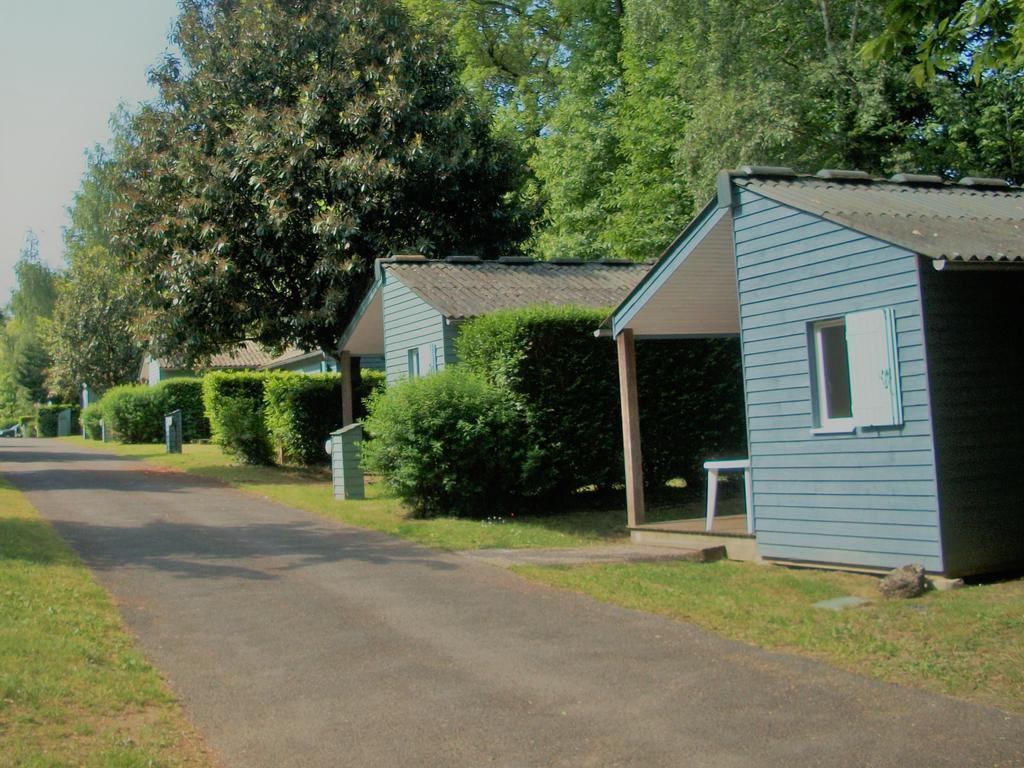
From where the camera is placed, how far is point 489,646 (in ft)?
27.5

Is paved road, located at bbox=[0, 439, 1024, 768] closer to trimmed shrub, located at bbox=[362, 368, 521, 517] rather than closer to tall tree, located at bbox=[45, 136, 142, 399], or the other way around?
trimmed shrub, located at bbox=[362, 368, 521, 517]

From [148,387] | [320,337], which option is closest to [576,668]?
[320,337]

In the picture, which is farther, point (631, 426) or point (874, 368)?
point (631, 426)

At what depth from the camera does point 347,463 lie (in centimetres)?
1848

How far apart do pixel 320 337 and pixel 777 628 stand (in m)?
18.1

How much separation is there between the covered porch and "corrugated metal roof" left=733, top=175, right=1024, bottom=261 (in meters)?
0.97

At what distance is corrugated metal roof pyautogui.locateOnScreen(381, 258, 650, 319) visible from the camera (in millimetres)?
17719

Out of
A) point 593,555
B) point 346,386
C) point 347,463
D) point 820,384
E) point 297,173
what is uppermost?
point 297,173

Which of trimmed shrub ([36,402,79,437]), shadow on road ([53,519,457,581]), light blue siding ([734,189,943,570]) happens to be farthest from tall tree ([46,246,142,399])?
light blue siding ([734,189,943,570])

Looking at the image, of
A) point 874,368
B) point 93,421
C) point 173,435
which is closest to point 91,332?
point 93,421

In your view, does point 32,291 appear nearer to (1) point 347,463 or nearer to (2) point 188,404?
(2) point 188,404

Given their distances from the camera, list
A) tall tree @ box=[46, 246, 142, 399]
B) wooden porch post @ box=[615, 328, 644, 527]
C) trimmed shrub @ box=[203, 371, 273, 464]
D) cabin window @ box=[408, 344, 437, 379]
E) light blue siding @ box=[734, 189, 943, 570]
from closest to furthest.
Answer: light blue siding @ box=[734, 189, 943, 570]
wooden porch post @ box=[615, 328, 644, 527]
cabin window @ box=[408, 344, 437, 379]
trimmed shrub @ box=[203, 371, 273, 464]
tall tree @ box=[46, 246, 142, 399]

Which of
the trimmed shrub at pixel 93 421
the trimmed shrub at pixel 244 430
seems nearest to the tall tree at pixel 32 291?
the trimmed shrub at pixel 93 421

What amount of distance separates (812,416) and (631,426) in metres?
3.13
